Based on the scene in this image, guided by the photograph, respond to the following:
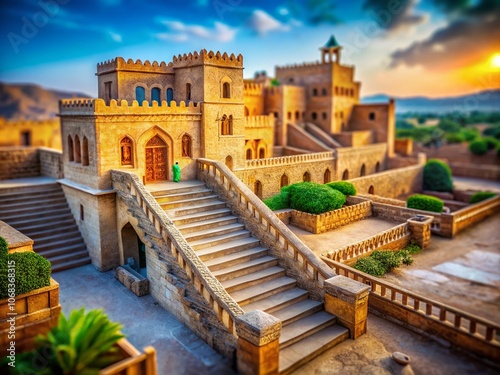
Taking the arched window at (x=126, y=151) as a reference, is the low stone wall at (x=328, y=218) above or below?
below

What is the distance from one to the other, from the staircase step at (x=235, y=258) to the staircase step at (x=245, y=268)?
0.39ft

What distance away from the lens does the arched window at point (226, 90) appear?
2074 centimetres

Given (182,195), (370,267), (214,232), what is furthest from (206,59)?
(370,267)

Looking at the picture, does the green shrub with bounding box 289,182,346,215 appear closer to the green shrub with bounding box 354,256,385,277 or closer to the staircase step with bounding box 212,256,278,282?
the green shrub with bounding box 354,256,385,277

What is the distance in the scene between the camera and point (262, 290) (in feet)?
43.1

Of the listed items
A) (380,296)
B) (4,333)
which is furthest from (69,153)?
(380,296)

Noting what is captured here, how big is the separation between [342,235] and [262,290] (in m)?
8.22

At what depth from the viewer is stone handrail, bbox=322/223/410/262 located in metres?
16.5

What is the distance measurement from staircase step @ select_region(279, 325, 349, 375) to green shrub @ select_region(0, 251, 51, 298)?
7578 mm

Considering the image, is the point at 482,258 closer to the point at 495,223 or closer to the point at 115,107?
the point at 495,223

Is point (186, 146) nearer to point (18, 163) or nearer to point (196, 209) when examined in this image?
point (196, 209)

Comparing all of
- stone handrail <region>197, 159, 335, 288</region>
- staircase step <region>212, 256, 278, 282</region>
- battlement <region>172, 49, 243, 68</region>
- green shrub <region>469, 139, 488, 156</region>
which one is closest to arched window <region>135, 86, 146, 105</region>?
battlement <region>172, 49, 243, 68</region>

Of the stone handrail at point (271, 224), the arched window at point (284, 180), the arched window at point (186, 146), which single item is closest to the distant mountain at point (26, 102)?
the arched window at point (284, 180)

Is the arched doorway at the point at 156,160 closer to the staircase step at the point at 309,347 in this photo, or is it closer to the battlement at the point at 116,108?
the battlement at the point at 116,108
